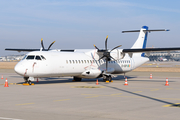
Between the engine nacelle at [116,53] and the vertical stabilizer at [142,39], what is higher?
the vertical stabilizer at [142,39]

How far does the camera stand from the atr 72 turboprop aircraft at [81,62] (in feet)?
66.8

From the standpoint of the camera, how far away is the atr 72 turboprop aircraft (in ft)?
66.8

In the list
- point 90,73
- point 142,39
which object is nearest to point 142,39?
point 142,39

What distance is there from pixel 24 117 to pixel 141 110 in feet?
13.6

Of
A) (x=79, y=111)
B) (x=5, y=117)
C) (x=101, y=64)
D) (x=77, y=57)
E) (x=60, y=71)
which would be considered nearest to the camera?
(x=5, y=117)

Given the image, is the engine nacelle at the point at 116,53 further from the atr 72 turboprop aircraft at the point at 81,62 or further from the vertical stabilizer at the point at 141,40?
the vertical stabilizer at the point at 141,40

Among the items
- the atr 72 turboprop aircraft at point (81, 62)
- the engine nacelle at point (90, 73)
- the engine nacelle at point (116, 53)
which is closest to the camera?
the atr 72 turboprop aircraft at point (81, 62)

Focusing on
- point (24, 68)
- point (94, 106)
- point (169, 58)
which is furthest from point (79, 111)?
point (169, 58)

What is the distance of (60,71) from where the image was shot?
22.0 meters

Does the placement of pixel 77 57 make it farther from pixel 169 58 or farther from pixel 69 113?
pixel 169 58

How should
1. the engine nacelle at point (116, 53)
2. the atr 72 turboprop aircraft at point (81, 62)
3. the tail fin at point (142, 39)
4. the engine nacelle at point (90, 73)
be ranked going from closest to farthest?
the atr 72 turboprop aircraft at point (81, 62)
the engine nacelle at point (90, 73)
the engine nacelle at point (116, 53)
the tail fin at point (142, 39)

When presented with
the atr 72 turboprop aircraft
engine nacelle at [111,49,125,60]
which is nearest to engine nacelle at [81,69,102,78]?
the atr 72 turboprop aircraft

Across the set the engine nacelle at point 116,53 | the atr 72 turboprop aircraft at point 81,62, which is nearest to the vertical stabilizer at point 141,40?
the atr 72 turboprop aircraft at point 81,62

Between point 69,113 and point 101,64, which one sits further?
point 101,64
